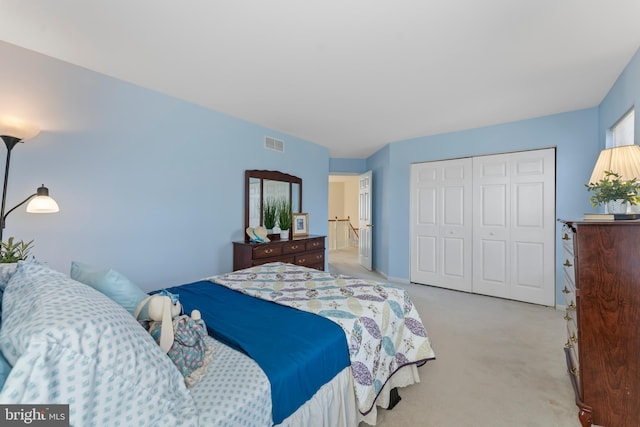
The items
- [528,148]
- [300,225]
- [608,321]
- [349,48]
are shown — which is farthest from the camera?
[300,225]

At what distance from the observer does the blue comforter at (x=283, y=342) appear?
1079 mm

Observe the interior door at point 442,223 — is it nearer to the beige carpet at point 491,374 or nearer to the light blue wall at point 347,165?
the beige carpet at point 491,374

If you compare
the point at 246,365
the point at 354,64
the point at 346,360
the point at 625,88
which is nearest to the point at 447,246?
the point at 625,88

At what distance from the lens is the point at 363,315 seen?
1.57 metres

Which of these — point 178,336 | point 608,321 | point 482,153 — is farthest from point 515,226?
point 178,336

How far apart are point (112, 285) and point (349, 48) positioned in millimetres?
2112

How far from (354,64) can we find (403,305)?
193 cm

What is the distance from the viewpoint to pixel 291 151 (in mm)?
4500

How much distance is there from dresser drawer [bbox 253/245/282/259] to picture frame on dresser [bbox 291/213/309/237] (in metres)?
0.63

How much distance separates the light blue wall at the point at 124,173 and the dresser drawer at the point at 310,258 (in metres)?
0.92

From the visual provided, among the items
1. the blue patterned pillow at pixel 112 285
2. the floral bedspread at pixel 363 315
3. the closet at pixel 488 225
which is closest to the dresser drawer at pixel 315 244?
the closet at pixel 488 225

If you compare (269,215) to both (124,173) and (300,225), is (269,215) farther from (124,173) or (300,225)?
(124,173)

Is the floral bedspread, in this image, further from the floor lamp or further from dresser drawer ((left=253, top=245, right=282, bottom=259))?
the floor lamp

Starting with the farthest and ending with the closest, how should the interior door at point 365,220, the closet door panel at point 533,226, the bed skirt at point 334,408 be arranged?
the interior door at point 365,220
the closet door panel at point 533,226
the bed skirt at point 334,408
